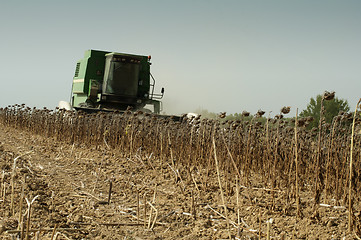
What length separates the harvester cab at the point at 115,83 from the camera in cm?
1551

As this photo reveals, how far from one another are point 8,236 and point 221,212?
203 centimetres

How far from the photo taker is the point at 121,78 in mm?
15523

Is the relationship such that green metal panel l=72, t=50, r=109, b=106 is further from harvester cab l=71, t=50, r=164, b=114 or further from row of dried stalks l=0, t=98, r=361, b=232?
row of dried stalks l=0, t=98, r=361, b=232

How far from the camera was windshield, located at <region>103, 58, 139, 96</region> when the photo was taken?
50.7ft

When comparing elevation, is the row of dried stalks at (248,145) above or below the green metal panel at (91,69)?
below

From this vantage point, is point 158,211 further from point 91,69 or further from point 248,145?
point 91,69

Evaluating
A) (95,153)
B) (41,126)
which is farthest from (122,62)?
(95,153)

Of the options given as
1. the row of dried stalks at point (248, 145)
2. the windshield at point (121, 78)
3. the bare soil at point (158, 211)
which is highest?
the windshield at point (121, 78)

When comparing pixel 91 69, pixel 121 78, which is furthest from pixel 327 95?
pixel 91 69

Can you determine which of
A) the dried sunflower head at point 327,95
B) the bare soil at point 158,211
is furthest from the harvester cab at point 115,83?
the dried sunflower head at point 327,95

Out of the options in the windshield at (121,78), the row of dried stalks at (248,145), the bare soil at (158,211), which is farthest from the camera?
the windshield at (121,78)

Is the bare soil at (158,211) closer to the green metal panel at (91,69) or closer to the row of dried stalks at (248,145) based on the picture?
the row of dried stalks at (248,145)

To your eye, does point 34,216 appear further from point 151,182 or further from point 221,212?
point 151,182

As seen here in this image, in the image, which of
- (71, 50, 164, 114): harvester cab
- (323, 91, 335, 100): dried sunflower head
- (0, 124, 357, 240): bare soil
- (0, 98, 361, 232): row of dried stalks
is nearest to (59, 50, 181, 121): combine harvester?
(71, 50, 164, 114): harvester cab
